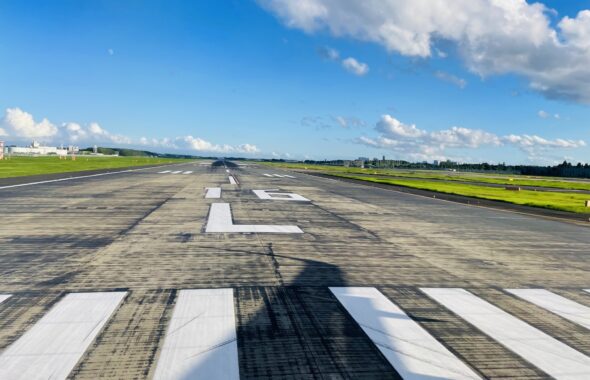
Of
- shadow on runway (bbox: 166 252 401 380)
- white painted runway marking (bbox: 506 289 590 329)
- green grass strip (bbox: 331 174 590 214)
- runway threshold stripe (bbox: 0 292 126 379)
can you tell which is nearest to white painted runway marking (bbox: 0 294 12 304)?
runway threshold stripe (bbox: 0 292 126 379)

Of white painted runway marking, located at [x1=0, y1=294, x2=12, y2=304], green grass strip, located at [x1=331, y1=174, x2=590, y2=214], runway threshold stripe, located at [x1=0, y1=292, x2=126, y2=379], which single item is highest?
green grass strip, located at [x1=331, y1=174, x2=590, y2=214]

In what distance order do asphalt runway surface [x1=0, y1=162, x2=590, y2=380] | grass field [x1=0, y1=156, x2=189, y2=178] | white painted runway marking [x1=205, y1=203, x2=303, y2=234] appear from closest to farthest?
asphalt runway surface [x1=0, y1=162, x2=590, y2=380] < white painted runway marking [x1=205, y1=203, x2=303, y2=234] < grass field [x1=0, y1=156, x2=189, y2=178]

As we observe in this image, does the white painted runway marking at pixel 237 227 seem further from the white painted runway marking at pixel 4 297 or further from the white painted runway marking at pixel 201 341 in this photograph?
the white painted runway marking at pixel 4 297

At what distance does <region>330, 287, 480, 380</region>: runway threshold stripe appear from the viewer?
419cm

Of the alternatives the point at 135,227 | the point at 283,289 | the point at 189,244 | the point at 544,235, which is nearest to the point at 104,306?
the point at 283,289

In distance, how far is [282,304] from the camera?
5953mm

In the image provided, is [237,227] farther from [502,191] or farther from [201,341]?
[502,191]

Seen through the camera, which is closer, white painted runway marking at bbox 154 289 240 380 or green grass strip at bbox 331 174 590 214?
white painted runway marking at bbox 154 289 240 380

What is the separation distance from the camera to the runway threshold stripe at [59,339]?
3949 mm

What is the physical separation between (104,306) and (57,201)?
49.1 feet

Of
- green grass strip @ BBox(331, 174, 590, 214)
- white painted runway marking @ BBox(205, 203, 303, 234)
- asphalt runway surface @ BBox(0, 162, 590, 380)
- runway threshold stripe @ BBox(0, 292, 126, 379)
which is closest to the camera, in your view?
runway threshold stripe @ BBox(0, 292, 126, 379)

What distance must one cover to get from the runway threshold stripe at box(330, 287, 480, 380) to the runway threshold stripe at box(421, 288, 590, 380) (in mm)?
924

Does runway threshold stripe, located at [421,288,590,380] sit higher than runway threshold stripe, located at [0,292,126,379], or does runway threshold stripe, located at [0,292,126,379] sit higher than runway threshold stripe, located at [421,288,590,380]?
runway threshold stripe, located at [421,288,590,380]

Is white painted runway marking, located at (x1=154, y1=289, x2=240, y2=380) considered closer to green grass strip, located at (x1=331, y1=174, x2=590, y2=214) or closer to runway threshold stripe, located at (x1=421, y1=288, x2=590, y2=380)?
runway threshold stripe, located at (x1=421, y1=288, x2=590, y2=380)
